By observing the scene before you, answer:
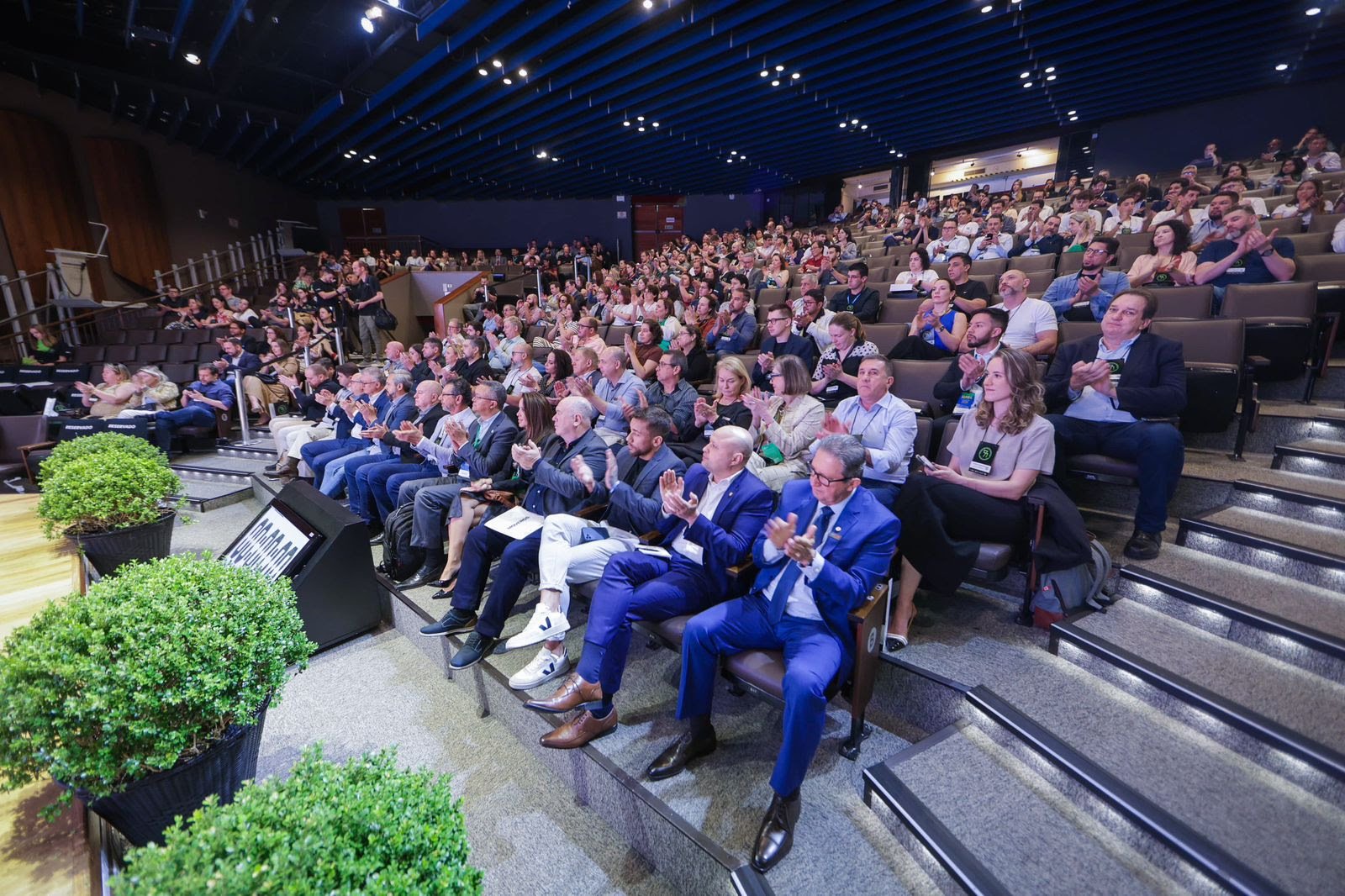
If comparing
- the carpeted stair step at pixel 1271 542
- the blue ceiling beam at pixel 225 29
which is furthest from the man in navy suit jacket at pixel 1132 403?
the blue ceiling beam at pixel 225 29

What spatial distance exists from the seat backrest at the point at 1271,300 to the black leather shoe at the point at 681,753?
3.85 metres

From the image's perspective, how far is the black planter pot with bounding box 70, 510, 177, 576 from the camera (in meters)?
2.69

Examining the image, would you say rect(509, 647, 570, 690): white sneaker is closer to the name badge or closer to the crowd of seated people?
the crowd of seated people

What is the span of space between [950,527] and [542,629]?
164 centimetres

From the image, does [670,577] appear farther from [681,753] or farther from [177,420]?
[177,420]

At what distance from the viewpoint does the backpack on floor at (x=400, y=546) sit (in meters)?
3.18

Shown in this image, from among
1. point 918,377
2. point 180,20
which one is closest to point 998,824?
point 918,377

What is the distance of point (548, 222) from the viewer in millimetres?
17359

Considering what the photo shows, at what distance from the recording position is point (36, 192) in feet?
31.1

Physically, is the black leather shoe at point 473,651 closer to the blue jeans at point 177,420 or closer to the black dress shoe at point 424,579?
the black dress shoe at point 424,579

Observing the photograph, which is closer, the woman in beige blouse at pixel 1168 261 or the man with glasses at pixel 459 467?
the man with glasses at pixel 459 467

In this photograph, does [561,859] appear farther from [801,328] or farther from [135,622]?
[801,328]

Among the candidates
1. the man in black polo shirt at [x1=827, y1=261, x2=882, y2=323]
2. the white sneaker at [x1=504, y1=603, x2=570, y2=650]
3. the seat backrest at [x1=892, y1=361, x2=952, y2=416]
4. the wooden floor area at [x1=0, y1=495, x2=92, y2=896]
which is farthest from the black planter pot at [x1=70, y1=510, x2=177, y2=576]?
the man in black polo shirt at [x1=827, y1=261, x2=882, y2=323]

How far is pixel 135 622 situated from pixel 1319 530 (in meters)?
3.95
